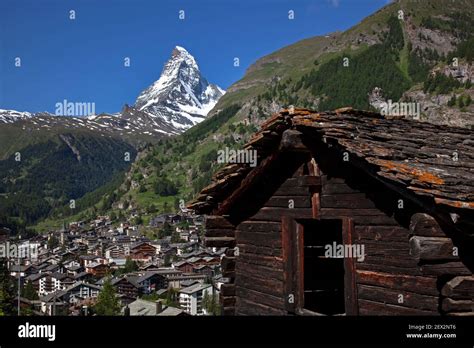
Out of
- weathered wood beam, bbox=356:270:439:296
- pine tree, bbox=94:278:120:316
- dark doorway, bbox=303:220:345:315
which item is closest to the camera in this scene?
weathered wood beam, bbox=356:270:439:296

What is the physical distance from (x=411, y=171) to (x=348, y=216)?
1.68m

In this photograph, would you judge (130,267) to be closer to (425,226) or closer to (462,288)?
(425,226)

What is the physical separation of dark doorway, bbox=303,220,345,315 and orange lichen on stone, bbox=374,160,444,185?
3.98 m

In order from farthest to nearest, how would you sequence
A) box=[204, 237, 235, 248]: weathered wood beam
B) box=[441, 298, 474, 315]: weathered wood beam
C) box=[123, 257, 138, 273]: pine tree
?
box=[123, 257, 138, 273]: pine tree < box=[204, 237, 235, 248]: weathered wood beam < box=[441, 298, 474, 315]: weathered wood beam

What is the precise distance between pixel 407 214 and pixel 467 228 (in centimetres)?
115

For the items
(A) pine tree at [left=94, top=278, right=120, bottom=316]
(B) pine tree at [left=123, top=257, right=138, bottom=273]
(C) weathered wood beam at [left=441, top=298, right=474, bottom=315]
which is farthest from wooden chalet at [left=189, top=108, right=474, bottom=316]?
(B) pine tree at [left=123, top=257, right=138, bottom=273]

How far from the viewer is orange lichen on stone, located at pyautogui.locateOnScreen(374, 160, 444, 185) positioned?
6.91 m

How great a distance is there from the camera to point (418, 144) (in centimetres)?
856

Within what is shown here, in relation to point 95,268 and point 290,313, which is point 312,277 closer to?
point 290,313

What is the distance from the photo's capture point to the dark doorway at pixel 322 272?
11.2 metres

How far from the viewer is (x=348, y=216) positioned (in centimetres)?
855

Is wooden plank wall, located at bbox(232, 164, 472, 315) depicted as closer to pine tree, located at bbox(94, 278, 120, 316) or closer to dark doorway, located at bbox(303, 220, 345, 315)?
dark doorway, located at bbox(303, 220, 345, 315)

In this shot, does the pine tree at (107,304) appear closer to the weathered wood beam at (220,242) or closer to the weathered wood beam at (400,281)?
the weathered wood beam at (220,242)
